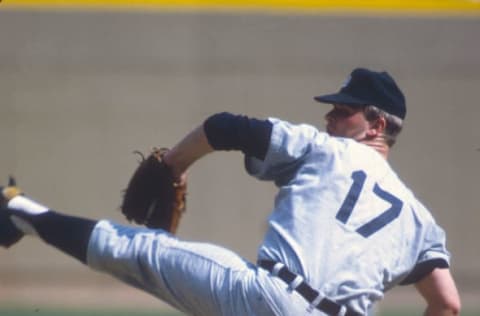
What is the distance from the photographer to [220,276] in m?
3.67

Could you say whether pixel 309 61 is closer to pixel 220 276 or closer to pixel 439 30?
pixel 439 30

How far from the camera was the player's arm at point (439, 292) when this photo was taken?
13.3 ft

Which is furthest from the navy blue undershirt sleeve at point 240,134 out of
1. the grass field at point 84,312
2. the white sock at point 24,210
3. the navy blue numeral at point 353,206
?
the grass field at point 84,312

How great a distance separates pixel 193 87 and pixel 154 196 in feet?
19.9

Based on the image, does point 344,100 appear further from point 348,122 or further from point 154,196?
point 154,196

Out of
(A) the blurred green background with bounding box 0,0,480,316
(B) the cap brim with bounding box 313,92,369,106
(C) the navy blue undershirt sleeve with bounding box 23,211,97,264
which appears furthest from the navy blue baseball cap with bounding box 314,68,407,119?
(A) the blurred green background with bounding box 0,0,480,316

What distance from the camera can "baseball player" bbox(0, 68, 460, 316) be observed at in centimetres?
365

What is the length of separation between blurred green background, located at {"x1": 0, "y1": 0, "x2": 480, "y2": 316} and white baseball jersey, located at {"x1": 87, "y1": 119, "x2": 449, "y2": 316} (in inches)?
Result: 250

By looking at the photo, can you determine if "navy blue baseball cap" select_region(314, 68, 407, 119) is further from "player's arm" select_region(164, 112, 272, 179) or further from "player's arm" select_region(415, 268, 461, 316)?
"player's arm" select_region(415, 268, 461, 316)

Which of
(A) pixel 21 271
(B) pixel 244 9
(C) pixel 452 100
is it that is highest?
(B) pixel 244 9

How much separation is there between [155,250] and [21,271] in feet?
21.8

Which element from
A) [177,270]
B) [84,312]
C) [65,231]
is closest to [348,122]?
[177,270]

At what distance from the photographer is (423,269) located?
4012mm

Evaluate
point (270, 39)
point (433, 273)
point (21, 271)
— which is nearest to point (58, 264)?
point (21, 271)
